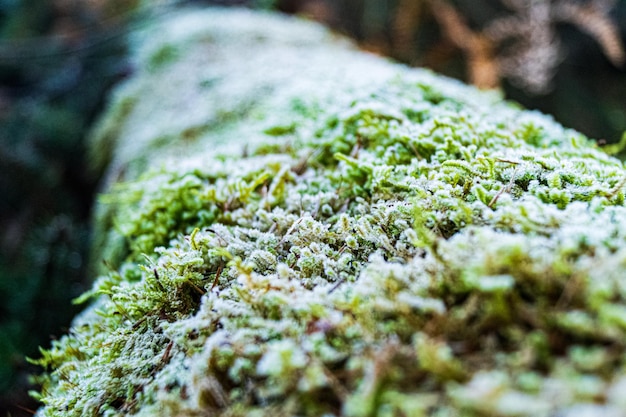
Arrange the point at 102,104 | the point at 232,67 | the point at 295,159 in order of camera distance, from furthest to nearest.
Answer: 1. the point at 102,104
2. the point at 232,67
3. the point at 295,159

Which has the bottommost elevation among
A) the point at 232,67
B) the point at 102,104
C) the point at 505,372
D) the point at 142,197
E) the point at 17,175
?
the point at 17,175

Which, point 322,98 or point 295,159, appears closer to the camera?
point 295,159

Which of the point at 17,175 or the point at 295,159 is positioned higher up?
the point at 295,159

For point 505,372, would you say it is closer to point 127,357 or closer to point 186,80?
point 127,357

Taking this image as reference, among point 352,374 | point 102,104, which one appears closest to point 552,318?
point 352,374

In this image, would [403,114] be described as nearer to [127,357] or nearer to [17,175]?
[127,357]

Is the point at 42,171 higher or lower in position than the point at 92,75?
lower

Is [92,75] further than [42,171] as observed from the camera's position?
Yes

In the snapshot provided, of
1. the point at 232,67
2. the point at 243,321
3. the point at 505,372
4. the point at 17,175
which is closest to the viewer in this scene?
the point at 505,372
